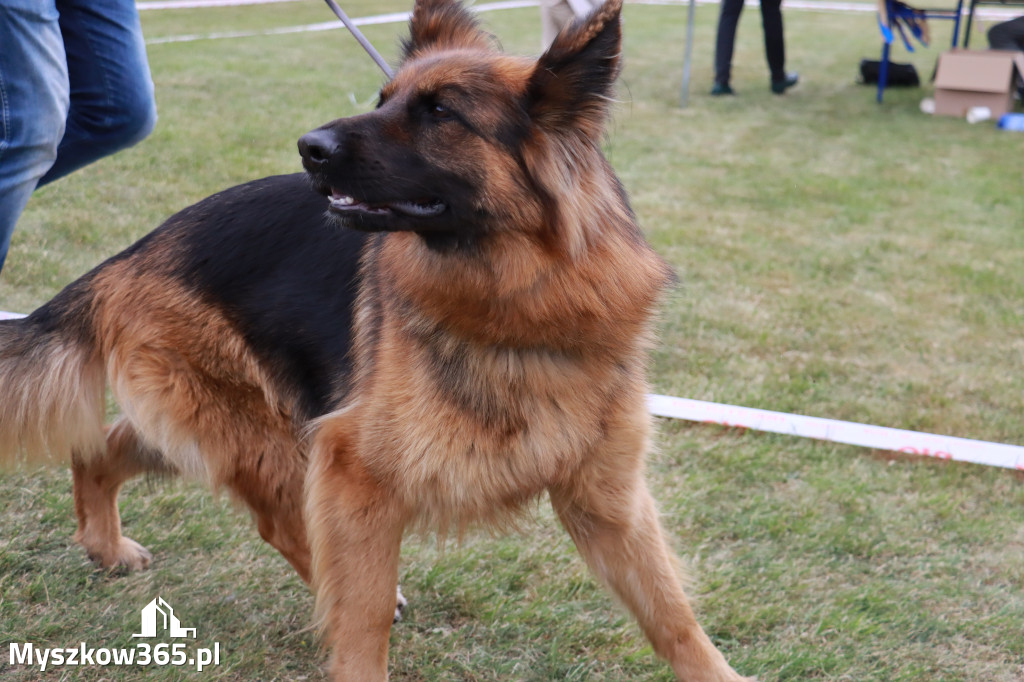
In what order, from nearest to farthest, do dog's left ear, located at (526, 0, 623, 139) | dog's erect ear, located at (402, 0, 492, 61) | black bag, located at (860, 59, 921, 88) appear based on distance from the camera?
dog's left ear, located at (526, 0, 623, 139), dog's erect ear, located at (402, 0, 492, 61), black bag, located at (860, 59, 921, 88)

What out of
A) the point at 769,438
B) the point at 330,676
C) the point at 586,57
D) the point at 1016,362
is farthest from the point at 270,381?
the point at 1016,362

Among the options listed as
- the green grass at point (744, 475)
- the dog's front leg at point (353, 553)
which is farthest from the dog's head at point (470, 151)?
the dog's front leg at point (353, 553)

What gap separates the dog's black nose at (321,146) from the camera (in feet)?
7.68

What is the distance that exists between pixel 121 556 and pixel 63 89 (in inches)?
58.7

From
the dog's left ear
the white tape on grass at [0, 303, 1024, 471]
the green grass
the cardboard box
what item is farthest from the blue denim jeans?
the cardboard box

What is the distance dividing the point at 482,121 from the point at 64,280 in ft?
12.4

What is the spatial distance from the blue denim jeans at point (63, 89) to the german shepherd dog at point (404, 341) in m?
0.38

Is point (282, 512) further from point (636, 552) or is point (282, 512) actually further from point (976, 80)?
point (976, 80)

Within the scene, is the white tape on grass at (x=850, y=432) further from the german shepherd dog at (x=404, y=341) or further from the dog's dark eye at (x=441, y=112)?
the dog's dark eye at (x=441, y=112)

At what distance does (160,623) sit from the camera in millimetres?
2947

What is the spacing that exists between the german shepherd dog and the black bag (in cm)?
1125

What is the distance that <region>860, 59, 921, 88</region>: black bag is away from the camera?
12.5 metres

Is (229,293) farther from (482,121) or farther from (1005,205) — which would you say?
(1005,205)

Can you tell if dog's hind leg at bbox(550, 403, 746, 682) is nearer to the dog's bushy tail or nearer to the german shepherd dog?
the german shepherd dog
